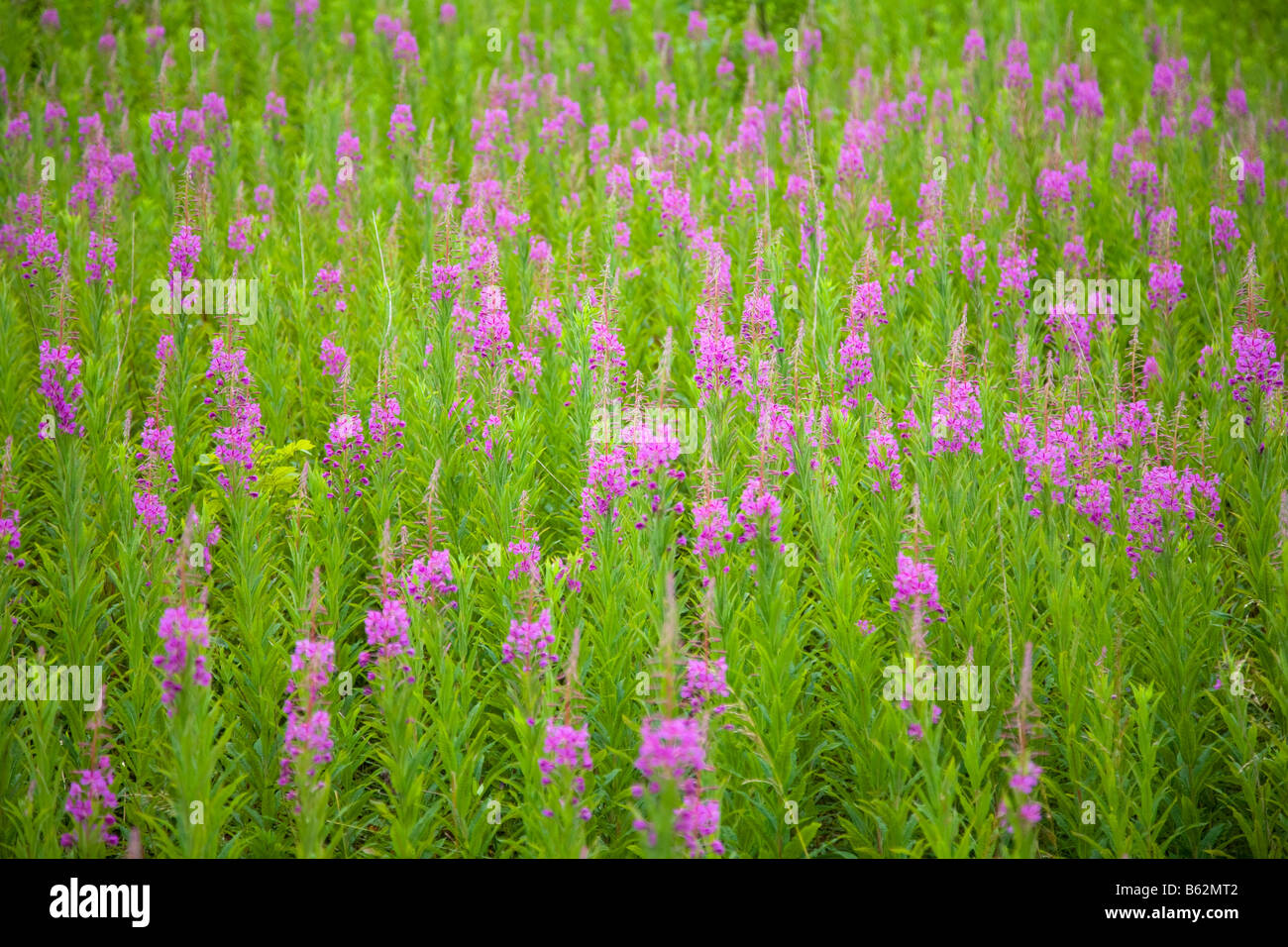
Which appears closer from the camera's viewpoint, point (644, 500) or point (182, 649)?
point (182, 649)

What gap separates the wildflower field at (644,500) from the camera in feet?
12.9

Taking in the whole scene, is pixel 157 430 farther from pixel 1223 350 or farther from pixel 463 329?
pixel 1223 350

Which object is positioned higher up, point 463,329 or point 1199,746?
point 463,329

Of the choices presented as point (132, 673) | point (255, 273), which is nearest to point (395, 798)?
point (132, 673)

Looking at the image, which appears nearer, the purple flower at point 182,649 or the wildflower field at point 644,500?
the purple flower at point 182,649

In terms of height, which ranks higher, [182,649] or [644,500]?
[644,500]

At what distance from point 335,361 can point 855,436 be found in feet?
9.24

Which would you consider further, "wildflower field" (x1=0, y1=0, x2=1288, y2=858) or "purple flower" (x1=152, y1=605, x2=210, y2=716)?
"wildflower field" (x1=0, y1=0, x2=1288, y2=858)

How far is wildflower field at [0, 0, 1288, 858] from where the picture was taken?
12.9ft

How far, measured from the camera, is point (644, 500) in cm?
469

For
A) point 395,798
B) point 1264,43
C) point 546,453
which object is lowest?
point 395,798

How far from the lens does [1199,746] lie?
14.5ft
